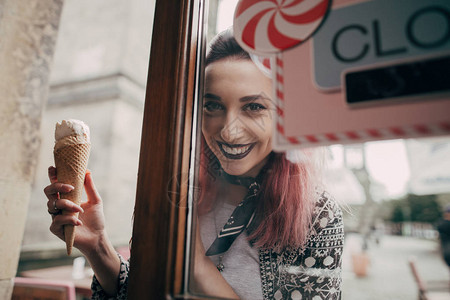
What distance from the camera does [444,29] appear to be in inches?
26.6

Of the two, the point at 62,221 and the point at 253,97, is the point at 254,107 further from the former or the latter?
the point at 62,221

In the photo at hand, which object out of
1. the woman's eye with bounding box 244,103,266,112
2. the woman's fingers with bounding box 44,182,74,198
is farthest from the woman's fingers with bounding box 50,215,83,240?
the woman's eye with bounding box 244,103,266,112

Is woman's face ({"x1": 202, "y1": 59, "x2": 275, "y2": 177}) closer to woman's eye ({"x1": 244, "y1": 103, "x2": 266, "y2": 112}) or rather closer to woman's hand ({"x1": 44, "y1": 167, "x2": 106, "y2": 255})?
woman's eye ({"x1": 244, "y1": 103, "x2": 266, "y2": 112})

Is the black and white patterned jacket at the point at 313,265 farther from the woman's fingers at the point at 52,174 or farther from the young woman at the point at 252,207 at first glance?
the woman's fingers at the point at 52,174

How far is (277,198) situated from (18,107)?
6.41ft

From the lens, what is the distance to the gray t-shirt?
942mm

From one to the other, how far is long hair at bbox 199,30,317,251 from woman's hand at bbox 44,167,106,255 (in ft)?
1.88

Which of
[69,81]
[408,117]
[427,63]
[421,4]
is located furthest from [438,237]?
[69,81]

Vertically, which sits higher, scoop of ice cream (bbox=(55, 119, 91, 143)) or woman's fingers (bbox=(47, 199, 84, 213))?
scoop of ice cream (bbox=(55, 119, 91, 143))

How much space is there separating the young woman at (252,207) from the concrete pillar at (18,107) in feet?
5.32

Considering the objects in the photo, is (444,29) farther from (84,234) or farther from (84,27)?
(84,27)

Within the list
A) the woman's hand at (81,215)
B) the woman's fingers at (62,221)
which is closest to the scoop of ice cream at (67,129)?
the woman's hand at (81,215)

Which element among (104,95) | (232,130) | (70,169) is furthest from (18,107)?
(104,95)

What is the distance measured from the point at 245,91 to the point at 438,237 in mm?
701
